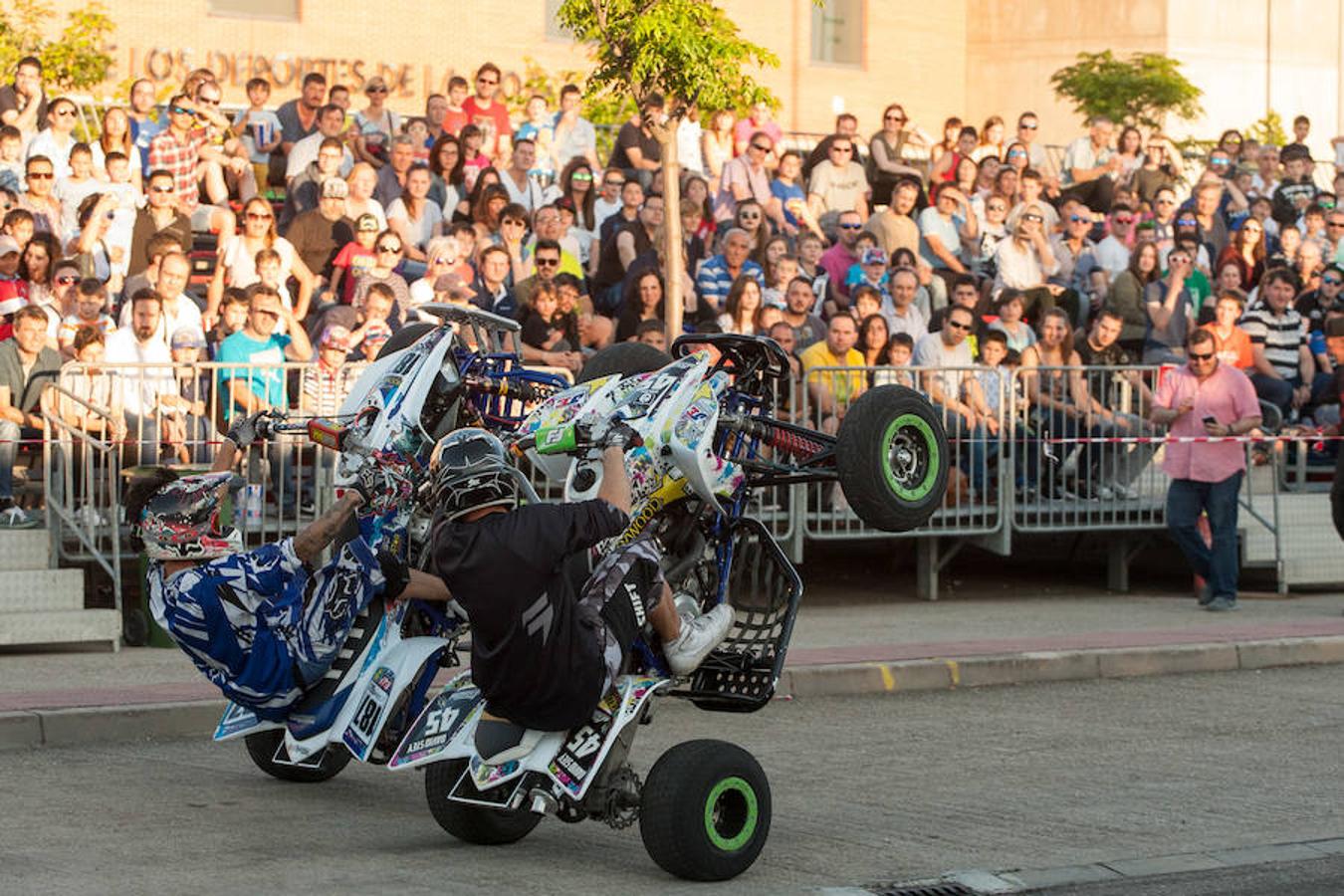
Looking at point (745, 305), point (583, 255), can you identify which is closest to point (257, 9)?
point (583, 255)

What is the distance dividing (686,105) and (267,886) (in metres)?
9.91

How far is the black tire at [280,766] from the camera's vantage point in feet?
32.5

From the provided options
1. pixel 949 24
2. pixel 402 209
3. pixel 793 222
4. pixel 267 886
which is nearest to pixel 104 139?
pixel 402 209

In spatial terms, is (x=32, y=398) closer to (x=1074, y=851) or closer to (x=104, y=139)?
(x=104, y=139)

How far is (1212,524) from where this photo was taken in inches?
659

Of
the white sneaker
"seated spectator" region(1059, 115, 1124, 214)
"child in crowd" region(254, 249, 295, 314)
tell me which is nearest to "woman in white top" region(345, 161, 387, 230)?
"child in crowd" region(254, 249, 295, 314)

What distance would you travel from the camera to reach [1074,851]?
28.3ft

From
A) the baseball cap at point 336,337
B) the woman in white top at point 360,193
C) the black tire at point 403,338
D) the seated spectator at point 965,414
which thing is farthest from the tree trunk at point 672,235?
the black tire at point 403,338

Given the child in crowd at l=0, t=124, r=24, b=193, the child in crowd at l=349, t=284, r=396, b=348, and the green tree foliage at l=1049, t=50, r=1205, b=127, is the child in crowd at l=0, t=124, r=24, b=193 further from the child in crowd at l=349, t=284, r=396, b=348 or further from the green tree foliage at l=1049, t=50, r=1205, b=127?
the green tree foliage at l=1049, t=50, r=1205, b=127

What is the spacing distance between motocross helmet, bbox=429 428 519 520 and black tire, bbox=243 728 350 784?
220 cm

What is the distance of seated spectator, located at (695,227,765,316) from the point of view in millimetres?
18516

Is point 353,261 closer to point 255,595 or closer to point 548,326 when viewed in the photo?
point 548,326

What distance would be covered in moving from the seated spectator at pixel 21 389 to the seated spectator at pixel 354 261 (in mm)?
2973

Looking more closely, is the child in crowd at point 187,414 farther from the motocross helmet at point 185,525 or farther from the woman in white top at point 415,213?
the motocross helmet at point 185,525
